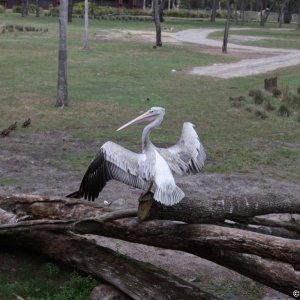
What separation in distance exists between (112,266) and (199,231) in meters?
1.08

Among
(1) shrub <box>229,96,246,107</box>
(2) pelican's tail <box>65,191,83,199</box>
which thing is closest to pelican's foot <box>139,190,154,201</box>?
(2) pelican's tail <box>65,191,83,199</box>

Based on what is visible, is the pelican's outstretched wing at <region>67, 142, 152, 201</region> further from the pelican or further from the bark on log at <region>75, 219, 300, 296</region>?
the bark on log at <region>75, 219, 300, 296</region>

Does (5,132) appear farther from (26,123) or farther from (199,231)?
(199,231)

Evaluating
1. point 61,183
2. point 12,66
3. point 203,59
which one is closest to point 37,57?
point 12,66

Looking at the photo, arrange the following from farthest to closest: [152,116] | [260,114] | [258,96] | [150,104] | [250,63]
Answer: [250,63] < [258,96] < [150,104] < [260,114] < [152,116]

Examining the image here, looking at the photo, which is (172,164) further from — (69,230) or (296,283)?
(296,283)

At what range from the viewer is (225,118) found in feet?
51.3

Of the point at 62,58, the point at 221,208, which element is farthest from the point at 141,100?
the point at 221,208

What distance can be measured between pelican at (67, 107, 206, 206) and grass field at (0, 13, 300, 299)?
3564 millimetres

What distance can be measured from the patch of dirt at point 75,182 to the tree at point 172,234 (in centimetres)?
72

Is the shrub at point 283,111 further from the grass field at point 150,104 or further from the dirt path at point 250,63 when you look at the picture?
the dirt path at point 250,63

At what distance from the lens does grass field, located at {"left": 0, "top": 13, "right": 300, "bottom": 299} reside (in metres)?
12.3

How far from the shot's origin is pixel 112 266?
6332 mm

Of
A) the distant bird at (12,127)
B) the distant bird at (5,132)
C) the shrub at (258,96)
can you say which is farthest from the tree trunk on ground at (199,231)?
the shrub at (258,96)
